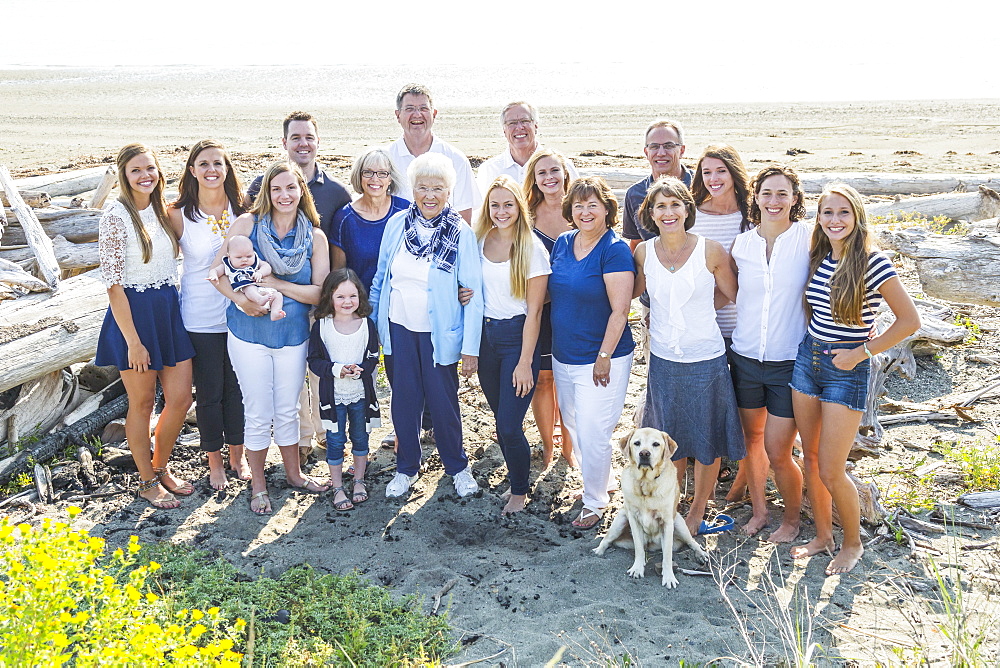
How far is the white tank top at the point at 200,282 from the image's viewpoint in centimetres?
528

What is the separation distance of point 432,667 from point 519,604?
0.74 meters

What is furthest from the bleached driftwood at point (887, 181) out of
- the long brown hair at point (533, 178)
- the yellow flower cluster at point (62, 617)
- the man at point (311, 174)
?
the yellow flower cluster at point (62, 617)

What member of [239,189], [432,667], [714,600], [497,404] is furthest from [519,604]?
[239,189]

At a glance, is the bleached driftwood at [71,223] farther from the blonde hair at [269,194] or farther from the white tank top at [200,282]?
the blonde hair at [269,194]

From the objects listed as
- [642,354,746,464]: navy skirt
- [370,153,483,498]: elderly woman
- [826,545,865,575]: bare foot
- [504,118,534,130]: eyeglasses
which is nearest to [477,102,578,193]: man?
[504,118,534,130]: eyeglasses

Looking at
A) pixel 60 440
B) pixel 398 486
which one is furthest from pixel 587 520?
pixel 60 440

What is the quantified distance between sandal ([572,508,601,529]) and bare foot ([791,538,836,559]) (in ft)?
4.00

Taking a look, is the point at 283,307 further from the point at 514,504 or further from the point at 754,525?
the point at 754,525

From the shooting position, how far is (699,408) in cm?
491

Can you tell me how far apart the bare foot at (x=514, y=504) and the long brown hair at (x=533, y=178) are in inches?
76.4

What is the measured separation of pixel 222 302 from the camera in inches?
213

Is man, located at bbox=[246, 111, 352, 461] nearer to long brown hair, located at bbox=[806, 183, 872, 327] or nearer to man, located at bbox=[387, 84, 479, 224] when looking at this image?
man, located at bbox=[387, 84, 479, 224]

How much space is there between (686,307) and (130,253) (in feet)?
11.3

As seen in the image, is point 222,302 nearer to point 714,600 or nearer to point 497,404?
point 497,404
